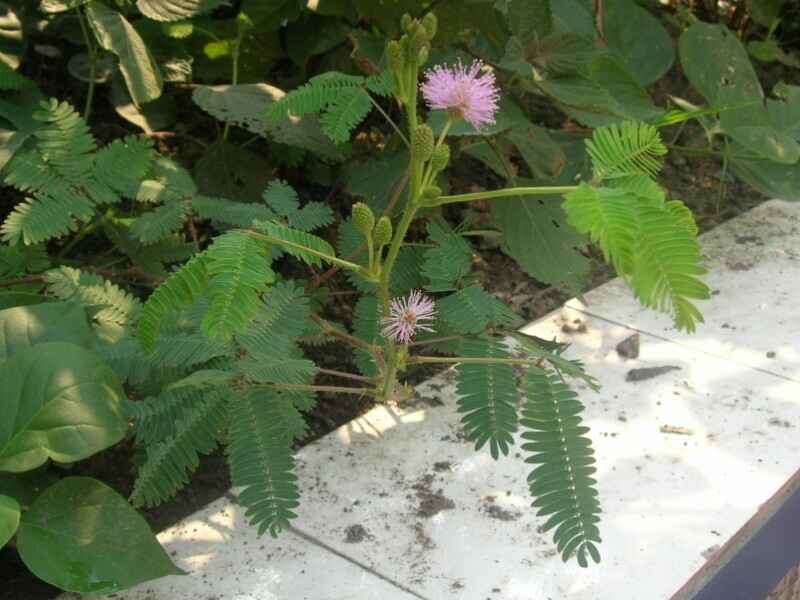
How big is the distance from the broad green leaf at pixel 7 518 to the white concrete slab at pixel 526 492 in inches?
14.8

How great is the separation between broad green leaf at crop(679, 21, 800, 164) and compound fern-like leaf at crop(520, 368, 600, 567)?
1.39 meters

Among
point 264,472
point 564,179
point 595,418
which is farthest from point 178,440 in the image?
point 564,179

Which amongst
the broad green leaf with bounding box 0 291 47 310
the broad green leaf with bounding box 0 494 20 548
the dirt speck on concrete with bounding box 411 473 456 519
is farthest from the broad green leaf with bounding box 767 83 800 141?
the broad green leaf with bounding box 0 494 20 548

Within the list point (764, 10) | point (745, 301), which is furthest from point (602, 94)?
point (764, 10)

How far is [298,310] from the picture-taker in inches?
73.7

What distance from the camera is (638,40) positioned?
10.4 feet

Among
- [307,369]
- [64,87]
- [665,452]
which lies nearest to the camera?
[307,369]

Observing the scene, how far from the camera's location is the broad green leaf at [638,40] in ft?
10.3

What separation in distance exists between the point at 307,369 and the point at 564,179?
1194mm

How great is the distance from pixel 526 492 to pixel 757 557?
1.39 ft

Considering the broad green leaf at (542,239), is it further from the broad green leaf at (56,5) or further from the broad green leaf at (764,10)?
the broad green leaf at (764,10)

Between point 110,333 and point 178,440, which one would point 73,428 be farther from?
point 110,333

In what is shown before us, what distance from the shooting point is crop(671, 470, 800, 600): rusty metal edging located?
186cm

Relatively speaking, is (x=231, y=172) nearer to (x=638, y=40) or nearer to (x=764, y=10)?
(x=638, y=40)
